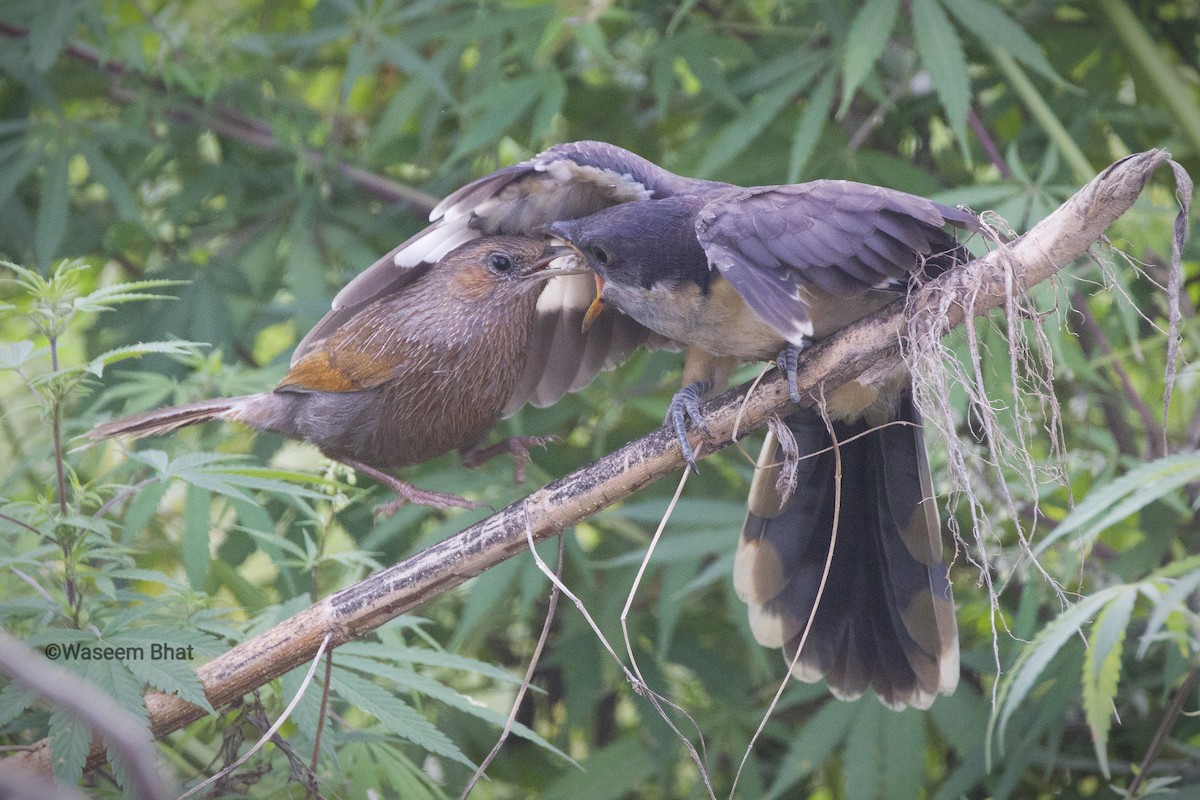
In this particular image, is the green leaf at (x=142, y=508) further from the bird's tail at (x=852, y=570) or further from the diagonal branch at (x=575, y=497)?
the bird's tail at (x=852, y=570)

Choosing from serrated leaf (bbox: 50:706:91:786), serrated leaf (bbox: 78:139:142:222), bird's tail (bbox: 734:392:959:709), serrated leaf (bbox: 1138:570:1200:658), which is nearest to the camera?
serrated leaf (bbox: 1138:570:1200:658)

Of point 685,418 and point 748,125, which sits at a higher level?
point 748,125

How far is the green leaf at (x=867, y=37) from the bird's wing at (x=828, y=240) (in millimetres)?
832

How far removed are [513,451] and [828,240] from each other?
987 mm

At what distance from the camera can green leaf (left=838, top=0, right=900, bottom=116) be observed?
289 cm

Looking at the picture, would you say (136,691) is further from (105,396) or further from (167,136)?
(167,136)

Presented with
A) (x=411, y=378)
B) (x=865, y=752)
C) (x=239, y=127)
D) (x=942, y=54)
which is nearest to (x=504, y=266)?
(x=411, y=378)

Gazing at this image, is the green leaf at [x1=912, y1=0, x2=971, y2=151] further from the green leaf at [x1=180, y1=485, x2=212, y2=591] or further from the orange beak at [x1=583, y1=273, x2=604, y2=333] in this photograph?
the green leaf at [x1=180, y1=485, x2=212, y2=591]

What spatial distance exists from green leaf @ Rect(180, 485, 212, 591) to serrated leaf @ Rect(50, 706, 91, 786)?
671mm

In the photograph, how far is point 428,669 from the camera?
12.1 ft

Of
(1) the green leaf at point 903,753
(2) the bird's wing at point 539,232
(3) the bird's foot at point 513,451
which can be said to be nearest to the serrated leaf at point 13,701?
(2) the bird's wing at point 539,232

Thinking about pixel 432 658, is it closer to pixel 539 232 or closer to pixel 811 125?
pixel 539 232

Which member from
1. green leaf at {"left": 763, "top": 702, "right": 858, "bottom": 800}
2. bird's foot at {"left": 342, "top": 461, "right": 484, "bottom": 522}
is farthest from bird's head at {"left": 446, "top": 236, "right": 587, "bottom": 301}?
green leaf at {"left": 763, "top": 702, "right": 858, "bottom": 800}

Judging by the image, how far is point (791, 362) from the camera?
217 cm
